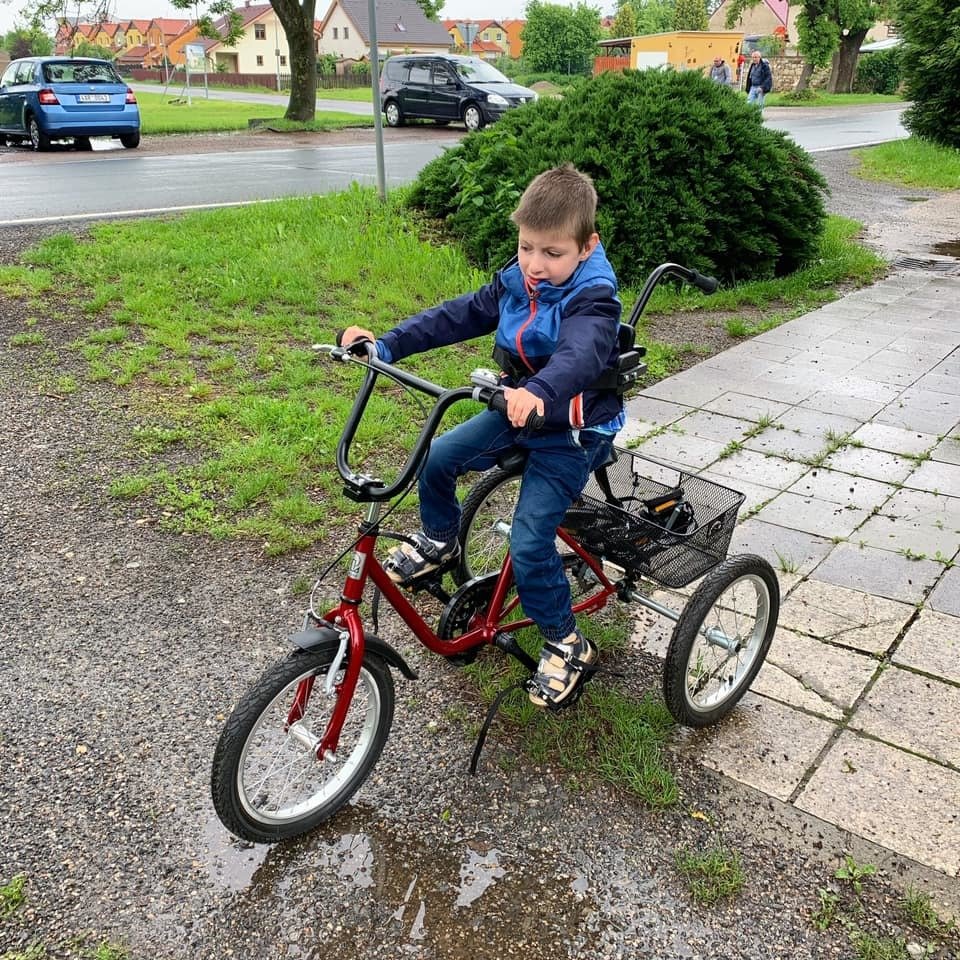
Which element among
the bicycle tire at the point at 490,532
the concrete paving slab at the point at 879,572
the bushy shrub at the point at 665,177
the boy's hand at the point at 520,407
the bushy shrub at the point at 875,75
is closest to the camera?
the boy's hand at the point at 520,407

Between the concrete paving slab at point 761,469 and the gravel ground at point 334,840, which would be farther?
the concrete paving slab at point 761,469

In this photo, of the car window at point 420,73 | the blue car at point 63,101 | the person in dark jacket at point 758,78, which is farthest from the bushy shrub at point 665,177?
the car window at point 420,73

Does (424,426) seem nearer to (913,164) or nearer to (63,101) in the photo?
(913,164)

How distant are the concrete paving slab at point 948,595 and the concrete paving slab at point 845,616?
0.39 ft

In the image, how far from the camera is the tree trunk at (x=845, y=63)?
46562 mm

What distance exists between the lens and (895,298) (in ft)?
27.1

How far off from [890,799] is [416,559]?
163 cm

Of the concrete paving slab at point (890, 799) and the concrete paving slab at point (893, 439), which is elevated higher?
the concrete paving slab at point (893, 439)

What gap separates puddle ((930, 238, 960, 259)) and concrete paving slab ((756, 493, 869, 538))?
7187 millimetres

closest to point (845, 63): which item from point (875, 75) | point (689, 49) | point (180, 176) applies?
point (875, 75)

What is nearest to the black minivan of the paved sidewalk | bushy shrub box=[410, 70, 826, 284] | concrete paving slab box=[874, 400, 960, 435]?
bushy shrub box=[410, 70, 826, 284]

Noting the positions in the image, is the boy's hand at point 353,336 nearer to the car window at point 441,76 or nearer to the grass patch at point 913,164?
the grass patch at point 913,164

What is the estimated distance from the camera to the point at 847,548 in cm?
406

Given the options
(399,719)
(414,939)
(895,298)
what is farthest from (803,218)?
(414,939)
